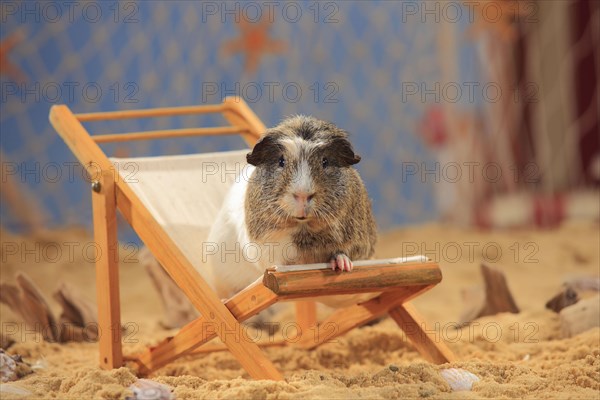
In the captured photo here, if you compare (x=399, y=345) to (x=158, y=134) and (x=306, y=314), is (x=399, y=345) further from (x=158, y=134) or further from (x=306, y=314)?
(x=158, y=134)

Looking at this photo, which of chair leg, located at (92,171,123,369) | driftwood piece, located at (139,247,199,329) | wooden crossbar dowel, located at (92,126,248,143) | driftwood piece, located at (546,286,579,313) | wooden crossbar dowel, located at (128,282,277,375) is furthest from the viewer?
driftwood piece, located at (139,247,199,329)

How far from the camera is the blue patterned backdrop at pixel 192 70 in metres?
6.22

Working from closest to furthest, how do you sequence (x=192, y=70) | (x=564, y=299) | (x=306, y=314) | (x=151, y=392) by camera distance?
1. (x=151, y=392)
2. (x=306, y=314)
3. (x=564, y=299)
4. (x=192, y=70)

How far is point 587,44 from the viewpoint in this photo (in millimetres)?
7230

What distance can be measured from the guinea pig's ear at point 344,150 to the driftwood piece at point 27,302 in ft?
6.53

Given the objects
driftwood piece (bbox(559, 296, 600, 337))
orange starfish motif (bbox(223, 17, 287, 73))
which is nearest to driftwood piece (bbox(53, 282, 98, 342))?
driftwood piece (bbox(559, 296, 600, 337))

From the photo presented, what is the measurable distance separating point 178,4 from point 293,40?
3.18ft

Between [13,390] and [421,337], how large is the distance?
1594 millimetres

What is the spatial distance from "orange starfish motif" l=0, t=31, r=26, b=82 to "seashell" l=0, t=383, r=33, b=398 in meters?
3.89

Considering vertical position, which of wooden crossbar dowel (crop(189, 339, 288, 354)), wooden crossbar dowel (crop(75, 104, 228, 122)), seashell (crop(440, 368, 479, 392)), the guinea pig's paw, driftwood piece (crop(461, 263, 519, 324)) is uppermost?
wooden crossbar dowel (crop(75, 104, 228, 122))

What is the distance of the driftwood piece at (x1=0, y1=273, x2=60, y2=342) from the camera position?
4.18m

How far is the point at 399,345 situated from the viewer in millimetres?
3967

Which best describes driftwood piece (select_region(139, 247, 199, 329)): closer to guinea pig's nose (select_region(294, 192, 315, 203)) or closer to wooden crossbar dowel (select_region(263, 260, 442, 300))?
wooden crossbar dowel (select_region(263, 260, 442, 300))

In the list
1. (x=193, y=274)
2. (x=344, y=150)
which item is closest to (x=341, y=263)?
(x=344, y=150)
